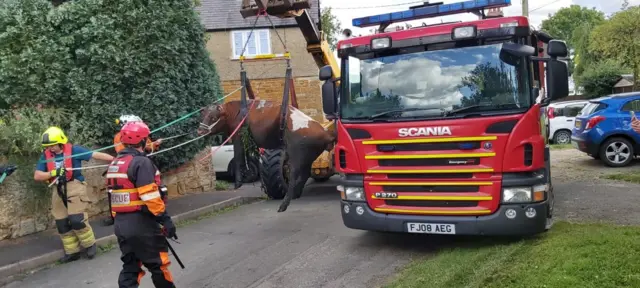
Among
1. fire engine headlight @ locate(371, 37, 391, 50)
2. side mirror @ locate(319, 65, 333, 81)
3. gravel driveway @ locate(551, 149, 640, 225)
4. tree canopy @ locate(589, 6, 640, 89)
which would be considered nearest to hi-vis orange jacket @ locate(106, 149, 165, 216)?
side mirror @ locate(319, 65, 333, 81)

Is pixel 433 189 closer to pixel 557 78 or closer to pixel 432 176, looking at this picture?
pixel 432 176

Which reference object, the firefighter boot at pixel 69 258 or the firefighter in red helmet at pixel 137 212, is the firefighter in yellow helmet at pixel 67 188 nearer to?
the firefighter boot at pixel 69 258

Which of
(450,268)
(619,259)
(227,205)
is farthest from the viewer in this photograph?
(227,205)

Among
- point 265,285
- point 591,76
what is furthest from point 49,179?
point 591,76

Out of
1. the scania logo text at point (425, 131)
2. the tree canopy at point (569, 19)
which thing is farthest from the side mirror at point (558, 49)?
the tree canopy at point (569, 19)

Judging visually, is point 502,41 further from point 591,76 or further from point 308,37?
point 591,76

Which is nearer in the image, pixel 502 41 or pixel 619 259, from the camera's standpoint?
pixel 619 259

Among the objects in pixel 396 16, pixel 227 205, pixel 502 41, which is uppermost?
pixel 396 16

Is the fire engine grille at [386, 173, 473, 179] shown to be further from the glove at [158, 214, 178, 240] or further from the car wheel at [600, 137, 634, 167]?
the car wheel at [600, 137, 634, 167]

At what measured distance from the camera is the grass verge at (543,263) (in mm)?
4362

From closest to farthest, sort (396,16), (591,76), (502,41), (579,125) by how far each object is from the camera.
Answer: (502,41), (396,16), (579,125), (591,76)

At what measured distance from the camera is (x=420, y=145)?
19.0 feet

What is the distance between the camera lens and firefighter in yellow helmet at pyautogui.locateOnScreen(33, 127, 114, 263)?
6680mm

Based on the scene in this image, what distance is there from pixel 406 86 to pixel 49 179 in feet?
15.2
